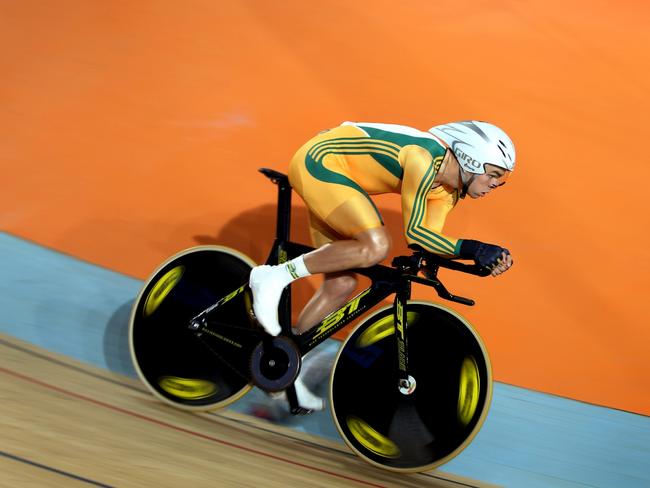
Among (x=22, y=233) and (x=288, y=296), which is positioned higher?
(x=288, y=296)

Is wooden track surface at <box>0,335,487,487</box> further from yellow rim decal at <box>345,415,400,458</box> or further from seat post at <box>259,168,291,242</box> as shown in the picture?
seat post at <box>259,168,291,242</box>

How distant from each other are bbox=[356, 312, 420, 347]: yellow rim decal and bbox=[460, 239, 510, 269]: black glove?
0.49 metres

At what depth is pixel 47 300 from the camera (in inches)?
142

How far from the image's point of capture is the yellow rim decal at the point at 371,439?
2.79m

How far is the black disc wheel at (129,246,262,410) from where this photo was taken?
3070 mm

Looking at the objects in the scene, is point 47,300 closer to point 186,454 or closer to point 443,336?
point 186,454

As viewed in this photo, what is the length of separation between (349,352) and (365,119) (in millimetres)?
1458

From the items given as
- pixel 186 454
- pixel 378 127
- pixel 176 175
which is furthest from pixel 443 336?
pixel 176 175

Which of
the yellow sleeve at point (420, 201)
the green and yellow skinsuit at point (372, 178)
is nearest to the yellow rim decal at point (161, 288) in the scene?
the green and yellow skinsuit at point (372, 178)

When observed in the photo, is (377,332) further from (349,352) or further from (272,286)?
(272,286)

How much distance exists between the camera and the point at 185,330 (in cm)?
311

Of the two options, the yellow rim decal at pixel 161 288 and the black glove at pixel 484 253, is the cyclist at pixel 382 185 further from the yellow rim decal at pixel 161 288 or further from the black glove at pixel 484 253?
the yellow rim decal at pixel 161 288

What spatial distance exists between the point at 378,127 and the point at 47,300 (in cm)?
193

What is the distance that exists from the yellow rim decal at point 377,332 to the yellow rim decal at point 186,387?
690 mm
